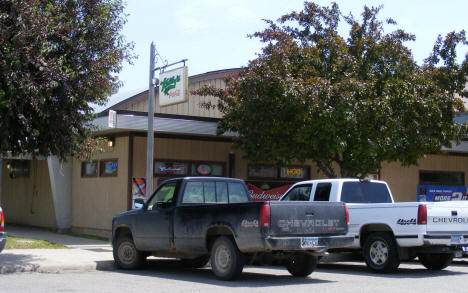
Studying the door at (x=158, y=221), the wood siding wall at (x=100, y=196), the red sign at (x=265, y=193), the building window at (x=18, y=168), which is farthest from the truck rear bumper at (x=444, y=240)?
the building window at (x=18, y=168)

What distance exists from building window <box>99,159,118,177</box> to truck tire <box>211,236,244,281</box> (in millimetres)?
10488

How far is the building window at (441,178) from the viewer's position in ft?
86.0

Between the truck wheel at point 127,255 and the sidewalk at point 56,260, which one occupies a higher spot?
the truck wheel at point 127,255

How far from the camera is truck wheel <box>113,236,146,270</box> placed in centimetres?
1293

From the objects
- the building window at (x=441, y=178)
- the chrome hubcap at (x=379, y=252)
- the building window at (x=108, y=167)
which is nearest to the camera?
the chrome hubcap at (x=379, y=252)

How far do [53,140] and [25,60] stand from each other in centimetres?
210

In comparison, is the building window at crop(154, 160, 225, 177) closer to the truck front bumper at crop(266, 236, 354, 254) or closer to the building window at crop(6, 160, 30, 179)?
the building window at crop(6, 160, 30, 179)

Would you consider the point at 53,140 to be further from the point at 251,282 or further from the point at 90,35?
the point at 251,282

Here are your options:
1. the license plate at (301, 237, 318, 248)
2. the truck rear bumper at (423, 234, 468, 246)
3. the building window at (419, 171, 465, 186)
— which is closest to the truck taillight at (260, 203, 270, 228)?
the license plate at (301, 237, 318, 248)

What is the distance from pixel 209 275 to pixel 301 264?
72.2 inches

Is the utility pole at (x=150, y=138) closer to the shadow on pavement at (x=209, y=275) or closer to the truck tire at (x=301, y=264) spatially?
the shadow on pavement at (x=209, y=275)

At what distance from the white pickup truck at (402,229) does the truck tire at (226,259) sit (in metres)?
3.47

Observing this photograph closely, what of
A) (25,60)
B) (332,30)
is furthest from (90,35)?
(332,30)

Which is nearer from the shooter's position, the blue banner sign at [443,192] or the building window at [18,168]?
the blue banner sign at [443,192]
